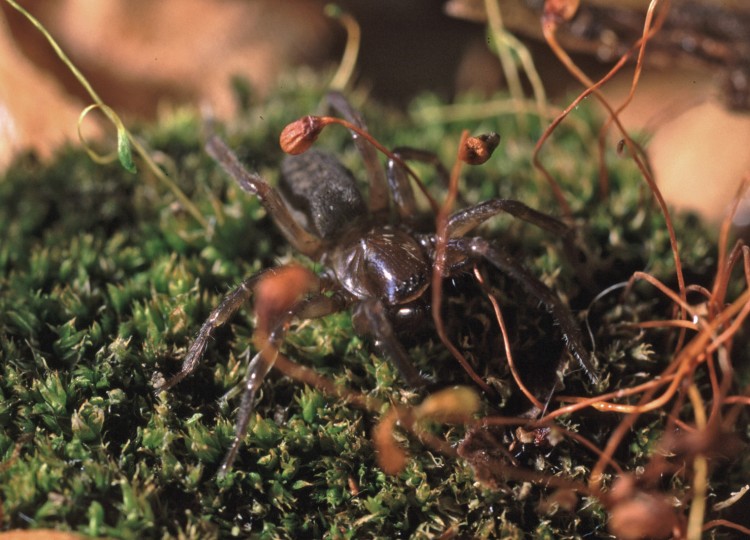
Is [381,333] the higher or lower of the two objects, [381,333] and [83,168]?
the lower

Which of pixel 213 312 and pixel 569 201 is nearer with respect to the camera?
pixel 213 312

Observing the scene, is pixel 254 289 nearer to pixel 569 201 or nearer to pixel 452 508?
pixel 452 508

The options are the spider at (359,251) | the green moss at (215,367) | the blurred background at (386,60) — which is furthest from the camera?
the blurred background at (386,60)

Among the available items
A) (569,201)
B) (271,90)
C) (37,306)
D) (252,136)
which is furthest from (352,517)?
(271,90)

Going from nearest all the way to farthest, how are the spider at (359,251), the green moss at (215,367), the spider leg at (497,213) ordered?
the green moss at (215,367) → the spider at (359,251) → the spider leg at (497,213)

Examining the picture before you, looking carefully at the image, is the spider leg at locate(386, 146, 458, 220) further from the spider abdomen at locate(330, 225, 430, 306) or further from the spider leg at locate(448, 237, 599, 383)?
the spider leg at locate(448, 237, 599, 383)

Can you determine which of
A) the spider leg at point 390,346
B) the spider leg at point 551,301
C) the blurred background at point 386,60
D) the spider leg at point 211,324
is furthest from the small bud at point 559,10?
the spider leg at point 211,324

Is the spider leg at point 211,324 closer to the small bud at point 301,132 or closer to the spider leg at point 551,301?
the small bud at point 301,132
